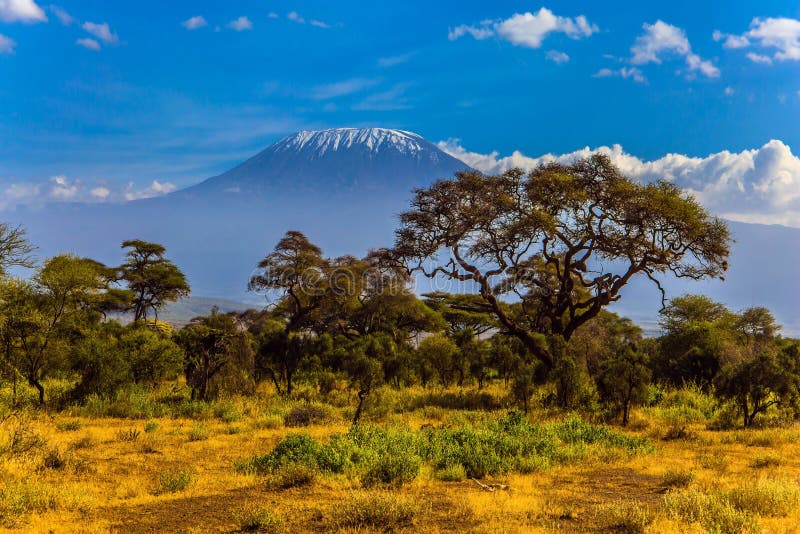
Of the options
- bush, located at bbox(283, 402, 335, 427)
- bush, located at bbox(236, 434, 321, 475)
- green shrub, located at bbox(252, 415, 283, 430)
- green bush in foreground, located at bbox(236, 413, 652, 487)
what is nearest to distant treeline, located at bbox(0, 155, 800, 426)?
bush, located at bbox(283, 402, 335, 427)

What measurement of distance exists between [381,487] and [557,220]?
16.0 meters

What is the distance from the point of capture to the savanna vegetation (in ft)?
26.0

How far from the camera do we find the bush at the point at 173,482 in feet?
30.9

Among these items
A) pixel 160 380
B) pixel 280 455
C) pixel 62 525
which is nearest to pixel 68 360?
pixel 160 380

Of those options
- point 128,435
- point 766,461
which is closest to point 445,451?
point 766,461

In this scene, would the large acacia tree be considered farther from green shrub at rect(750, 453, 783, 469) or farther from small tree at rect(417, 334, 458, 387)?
green shrub at rect(750, 453, 783, 469)

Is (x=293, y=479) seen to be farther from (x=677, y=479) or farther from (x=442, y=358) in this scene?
(x=442, y=358)

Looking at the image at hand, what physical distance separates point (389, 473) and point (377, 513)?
98.3 inches

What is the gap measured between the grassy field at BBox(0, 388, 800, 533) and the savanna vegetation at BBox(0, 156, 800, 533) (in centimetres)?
6

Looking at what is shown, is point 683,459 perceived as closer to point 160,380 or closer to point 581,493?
point 581,493

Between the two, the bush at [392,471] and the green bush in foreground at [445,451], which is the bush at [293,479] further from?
the bush at [392,471]

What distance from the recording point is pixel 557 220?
22.4 m

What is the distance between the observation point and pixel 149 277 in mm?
40906

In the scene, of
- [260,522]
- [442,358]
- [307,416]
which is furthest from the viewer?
[442,358]
